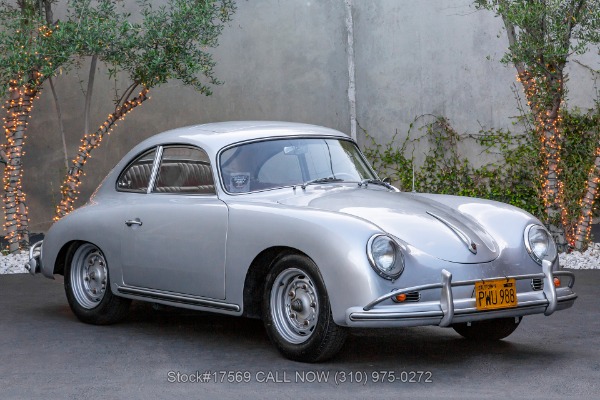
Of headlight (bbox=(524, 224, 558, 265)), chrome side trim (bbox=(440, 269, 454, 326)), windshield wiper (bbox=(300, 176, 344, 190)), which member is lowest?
chrome side trim (bbox=(440, 269, 454, 326))

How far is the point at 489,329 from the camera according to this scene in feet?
20.9

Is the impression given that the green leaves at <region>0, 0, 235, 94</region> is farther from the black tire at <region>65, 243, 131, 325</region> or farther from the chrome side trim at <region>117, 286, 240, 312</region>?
the chrome side trim at <region>117, 286, 240, 312</region>

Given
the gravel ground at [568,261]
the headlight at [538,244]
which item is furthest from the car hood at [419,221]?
the gravel ground at [568,261]

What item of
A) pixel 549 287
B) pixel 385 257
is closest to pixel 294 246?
pixel 385 257

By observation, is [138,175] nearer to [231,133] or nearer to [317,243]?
[231,133]

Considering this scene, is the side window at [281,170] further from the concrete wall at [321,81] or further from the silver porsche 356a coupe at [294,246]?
the concrete wall at [321,81]

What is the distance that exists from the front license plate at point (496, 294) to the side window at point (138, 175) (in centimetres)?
256

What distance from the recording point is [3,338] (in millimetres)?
6715

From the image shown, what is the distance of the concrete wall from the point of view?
1375 cm

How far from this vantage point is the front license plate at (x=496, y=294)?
17.7ft

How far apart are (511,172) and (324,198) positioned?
800cm

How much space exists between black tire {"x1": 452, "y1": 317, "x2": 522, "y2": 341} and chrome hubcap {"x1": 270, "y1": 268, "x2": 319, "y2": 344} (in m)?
1.15

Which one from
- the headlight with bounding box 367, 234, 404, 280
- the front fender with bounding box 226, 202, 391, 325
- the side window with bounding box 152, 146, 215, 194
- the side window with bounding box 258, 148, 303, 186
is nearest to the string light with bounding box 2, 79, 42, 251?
the side window with bounding box 152, 146, 215, 194

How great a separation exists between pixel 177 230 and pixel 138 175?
0.88 m
